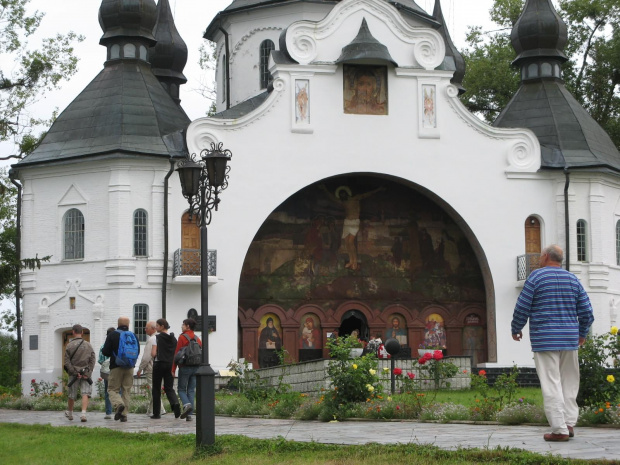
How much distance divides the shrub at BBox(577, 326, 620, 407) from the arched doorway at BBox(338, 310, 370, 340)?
19334 millimetres

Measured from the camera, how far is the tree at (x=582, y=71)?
4497 centimetres

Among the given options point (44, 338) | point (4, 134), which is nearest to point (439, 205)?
point (44, 338)

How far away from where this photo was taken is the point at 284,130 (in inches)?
1329

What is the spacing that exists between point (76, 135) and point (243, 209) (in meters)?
5.23

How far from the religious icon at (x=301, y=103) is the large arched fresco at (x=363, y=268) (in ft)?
7.06

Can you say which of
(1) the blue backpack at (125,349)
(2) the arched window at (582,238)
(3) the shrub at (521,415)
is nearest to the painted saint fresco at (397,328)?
(2) the arched window at (582,238)

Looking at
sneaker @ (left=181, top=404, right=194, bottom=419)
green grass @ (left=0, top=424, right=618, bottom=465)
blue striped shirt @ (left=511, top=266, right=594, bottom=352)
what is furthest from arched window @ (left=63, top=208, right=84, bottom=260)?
blue striped shirt @ (left=511, top=266, right=594, bottom=352)

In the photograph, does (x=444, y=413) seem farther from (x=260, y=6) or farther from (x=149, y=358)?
(x=260, y=6)

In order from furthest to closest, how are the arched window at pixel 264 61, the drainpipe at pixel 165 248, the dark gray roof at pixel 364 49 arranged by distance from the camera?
the arched window at pixel 264 61 < the dark gray roof at pixel 364 49 < the drainpipe at pixel 165 248

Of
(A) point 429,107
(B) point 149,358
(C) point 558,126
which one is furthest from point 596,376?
(C) point 558,126

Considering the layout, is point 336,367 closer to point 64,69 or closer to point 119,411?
point 119,411

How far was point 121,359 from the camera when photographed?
19203 mm

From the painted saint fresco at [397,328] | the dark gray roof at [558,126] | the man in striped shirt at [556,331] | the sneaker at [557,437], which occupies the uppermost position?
the dark gray roof at [558,126]

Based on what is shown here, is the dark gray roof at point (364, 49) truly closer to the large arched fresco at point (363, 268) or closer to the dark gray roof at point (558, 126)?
the large arched fresco at point (363, 268)
